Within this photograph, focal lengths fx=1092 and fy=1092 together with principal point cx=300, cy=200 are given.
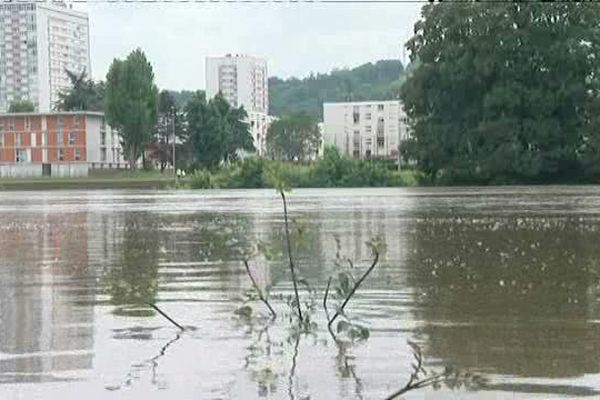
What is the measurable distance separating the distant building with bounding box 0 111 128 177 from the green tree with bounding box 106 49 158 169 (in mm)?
14483

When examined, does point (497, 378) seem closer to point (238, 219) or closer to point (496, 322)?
point (496, 322)

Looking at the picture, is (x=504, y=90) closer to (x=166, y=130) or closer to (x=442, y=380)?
(x=442, y=380)

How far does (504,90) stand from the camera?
2847 inches

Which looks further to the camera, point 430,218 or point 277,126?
point 277,126

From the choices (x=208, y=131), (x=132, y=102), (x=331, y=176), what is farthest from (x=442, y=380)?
(x=208, y=131)

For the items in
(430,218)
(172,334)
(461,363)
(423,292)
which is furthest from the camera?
(430,218)

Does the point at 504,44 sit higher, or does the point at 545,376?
the point at 504,44

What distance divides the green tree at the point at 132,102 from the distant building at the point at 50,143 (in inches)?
570

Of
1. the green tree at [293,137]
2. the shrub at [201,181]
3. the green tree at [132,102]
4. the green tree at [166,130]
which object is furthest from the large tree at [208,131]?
the shrub at [201,181]

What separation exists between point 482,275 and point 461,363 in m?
5.71

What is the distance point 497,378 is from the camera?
6820 millimetres

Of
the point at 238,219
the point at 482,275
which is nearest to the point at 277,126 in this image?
the point at 238,219

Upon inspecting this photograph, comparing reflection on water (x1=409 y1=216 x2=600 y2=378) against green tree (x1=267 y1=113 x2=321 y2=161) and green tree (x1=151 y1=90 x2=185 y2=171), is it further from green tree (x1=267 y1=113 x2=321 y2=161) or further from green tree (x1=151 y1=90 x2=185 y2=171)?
green tree (x1=267 y1=113 x2=321 y2=161)

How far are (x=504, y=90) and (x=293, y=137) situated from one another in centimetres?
10624
